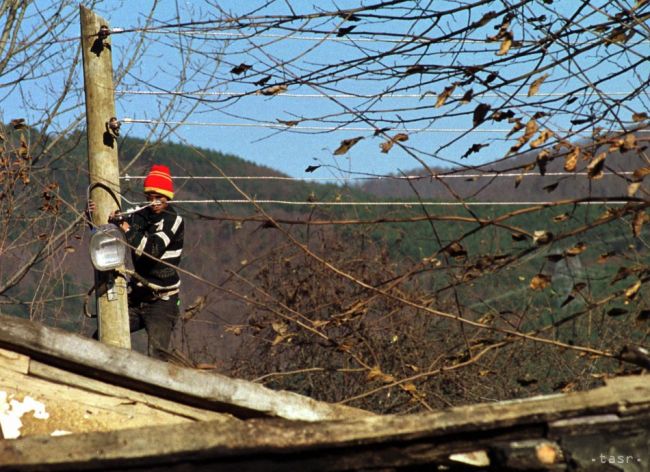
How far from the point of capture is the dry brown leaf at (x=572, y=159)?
5.77m

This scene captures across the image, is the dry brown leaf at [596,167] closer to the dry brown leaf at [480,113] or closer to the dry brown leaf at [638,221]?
the dry brown leaf at [638,221]

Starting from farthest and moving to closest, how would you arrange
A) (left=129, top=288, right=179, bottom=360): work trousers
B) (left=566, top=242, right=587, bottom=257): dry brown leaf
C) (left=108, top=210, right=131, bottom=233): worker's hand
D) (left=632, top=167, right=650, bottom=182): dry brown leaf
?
1. (left=129, top=288, right=179, bottom=360): work trousers
2. (left=108, top=210, right=131, bottom=233): worker's hand
3. (left=566, top=242, right=587, bottom=257): dry brown leaf
4. (left=632, top=167, right=650, bottom=182): dry brown leaf

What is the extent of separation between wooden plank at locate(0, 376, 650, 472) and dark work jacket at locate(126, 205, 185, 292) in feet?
16.5

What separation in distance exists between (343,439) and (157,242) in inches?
212

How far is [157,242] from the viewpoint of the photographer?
28.8 ft

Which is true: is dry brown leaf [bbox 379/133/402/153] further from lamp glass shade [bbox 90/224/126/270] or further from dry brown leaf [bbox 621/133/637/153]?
lamp glass shade [bbox 90/224/126/270]

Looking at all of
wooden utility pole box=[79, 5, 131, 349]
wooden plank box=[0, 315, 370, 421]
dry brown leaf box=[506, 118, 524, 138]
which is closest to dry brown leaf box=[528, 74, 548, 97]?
dry brown leaf box=[506, 118, 524, 138]

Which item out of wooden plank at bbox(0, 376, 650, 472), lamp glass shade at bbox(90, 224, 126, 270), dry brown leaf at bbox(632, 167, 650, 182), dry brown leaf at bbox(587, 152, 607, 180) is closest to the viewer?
wooden plank at bbox(0, 376, 650, 472)

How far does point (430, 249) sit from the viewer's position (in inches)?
1399

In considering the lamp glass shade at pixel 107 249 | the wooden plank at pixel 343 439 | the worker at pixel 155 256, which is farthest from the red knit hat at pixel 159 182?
the wooden plank at pixel 343 439

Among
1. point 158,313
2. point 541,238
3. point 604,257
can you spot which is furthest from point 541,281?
point 158,313

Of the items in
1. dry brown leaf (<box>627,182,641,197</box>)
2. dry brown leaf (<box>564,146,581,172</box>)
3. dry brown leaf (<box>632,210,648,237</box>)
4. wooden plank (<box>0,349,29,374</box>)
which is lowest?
wooden plank (<box>0,349,29,374</box>)

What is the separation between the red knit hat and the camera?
8969 mm

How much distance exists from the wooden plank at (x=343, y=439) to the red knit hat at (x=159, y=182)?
5.34 metres
